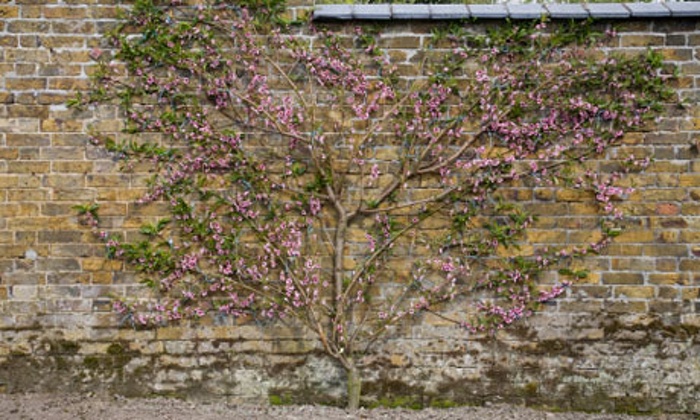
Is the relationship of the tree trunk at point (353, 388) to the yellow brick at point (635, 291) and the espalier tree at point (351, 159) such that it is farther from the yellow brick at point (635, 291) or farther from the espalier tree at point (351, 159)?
the yellow brick at point (635, 291)

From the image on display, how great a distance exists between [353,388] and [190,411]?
2.99 feet

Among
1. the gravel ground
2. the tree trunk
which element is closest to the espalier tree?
the tree trunk

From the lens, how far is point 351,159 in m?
3.52

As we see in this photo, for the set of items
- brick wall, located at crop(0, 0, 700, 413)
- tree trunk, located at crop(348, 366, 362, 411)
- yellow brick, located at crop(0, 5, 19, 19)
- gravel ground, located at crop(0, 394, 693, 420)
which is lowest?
gravel ground, located at crop(0, 394, 693, 420)

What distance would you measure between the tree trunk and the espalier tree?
12mm

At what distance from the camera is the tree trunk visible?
11.6 feet

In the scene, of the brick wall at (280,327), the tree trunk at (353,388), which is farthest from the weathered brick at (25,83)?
the tree trunk at (353,388)

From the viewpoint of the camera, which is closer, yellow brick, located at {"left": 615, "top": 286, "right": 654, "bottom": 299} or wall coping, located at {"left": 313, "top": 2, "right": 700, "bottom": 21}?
wall coping, located at {"left": 313, "top": 2, "right": 700, "bottom": 21}

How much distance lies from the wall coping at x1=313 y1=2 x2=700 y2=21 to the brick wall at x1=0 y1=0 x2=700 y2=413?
67 mm

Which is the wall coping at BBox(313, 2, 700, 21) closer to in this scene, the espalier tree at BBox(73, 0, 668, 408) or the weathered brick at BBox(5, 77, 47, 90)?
the espalier tree at BBox(73, 0, 668, 408)

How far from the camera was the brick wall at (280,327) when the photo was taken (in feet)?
11.5

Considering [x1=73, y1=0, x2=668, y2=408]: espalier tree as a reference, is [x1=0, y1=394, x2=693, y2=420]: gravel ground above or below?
below

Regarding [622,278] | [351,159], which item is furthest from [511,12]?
[622,278]

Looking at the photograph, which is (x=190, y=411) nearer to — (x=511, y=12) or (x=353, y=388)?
(x=353, y=388)
